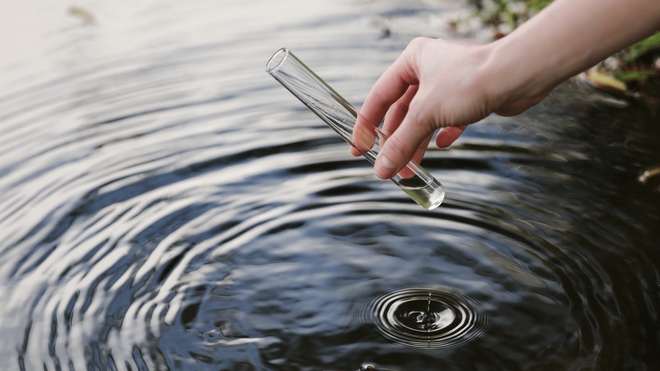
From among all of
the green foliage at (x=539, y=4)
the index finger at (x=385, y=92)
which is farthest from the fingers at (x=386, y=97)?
the green foliage at (x=539, y=4)

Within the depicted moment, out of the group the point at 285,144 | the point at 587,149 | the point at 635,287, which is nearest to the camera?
the point at 635,287

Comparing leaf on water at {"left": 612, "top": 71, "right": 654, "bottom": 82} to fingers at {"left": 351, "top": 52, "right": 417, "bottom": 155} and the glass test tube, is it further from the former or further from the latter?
the glass test tube

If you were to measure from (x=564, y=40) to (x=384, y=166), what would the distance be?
51 cm

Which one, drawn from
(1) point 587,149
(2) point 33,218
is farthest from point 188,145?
(1) point 587,149

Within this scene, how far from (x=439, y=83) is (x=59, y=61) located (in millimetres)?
4023

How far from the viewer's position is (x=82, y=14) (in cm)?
582

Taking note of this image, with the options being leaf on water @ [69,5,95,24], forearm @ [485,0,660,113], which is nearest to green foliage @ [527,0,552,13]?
forearm @ [485,0,660,113]

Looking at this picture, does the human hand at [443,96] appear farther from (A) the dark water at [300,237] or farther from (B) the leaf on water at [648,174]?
(B) the leaf on water at [648,174]

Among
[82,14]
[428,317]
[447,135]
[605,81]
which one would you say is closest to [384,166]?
[447,135]

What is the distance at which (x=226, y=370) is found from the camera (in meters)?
1.95

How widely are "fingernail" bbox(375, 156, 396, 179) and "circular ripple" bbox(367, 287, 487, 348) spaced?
58cm

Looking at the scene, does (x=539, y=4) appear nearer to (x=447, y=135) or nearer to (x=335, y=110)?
(x=447, y=135)

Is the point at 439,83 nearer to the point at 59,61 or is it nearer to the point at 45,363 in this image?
the point at 45,363

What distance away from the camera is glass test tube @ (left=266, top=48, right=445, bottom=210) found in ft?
6.07
